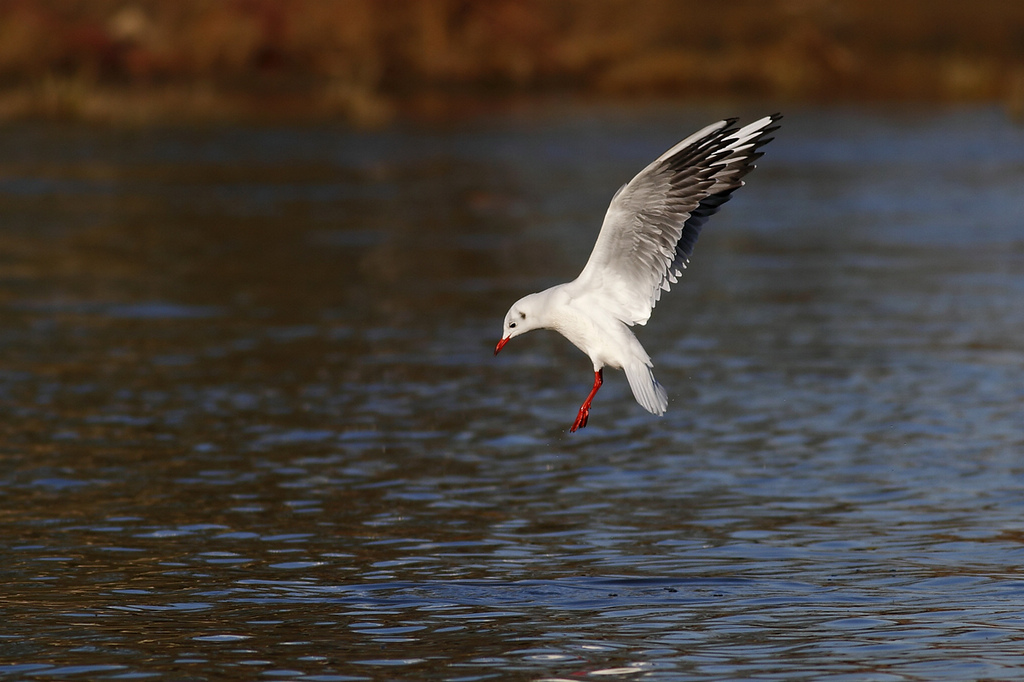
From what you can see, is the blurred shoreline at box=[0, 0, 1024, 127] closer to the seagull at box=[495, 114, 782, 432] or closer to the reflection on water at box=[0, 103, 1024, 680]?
the reflection on water at box=[0, 103, 1024, 680]

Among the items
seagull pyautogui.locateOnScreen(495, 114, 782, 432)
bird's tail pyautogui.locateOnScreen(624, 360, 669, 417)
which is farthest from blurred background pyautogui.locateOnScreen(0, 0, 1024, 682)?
seagull pyautogui.locateOnScreen(495, 114, 782, 432)

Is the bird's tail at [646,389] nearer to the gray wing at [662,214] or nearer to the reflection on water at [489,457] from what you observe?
the gray wing at [662,214]

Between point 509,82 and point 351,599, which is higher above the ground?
point 509,82

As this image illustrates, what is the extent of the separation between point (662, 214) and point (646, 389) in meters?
1.19

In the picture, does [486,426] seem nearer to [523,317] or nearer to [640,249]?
[523,317]

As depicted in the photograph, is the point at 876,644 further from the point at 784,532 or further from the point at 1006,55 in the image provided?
the point at 1006,55

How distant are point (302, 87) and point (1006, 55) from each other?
21.0 m

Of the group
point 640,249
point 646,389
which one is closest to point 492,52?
point 640,249

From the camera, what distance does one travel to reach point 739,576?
973 centimetres

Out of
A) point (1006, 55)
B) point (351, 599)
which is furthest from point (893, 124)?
point (351, 599)

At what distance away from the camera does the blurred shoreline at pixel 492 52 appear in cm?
4994

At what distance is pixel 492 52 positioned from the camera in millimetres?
54875

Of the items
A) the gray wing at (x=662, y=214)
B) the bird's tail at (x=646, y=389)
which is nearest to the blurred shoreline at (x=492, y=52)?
the gray wing at (x=662, y=214)

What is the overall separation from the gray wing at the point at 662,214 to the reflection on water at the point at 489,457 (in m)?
1.46
